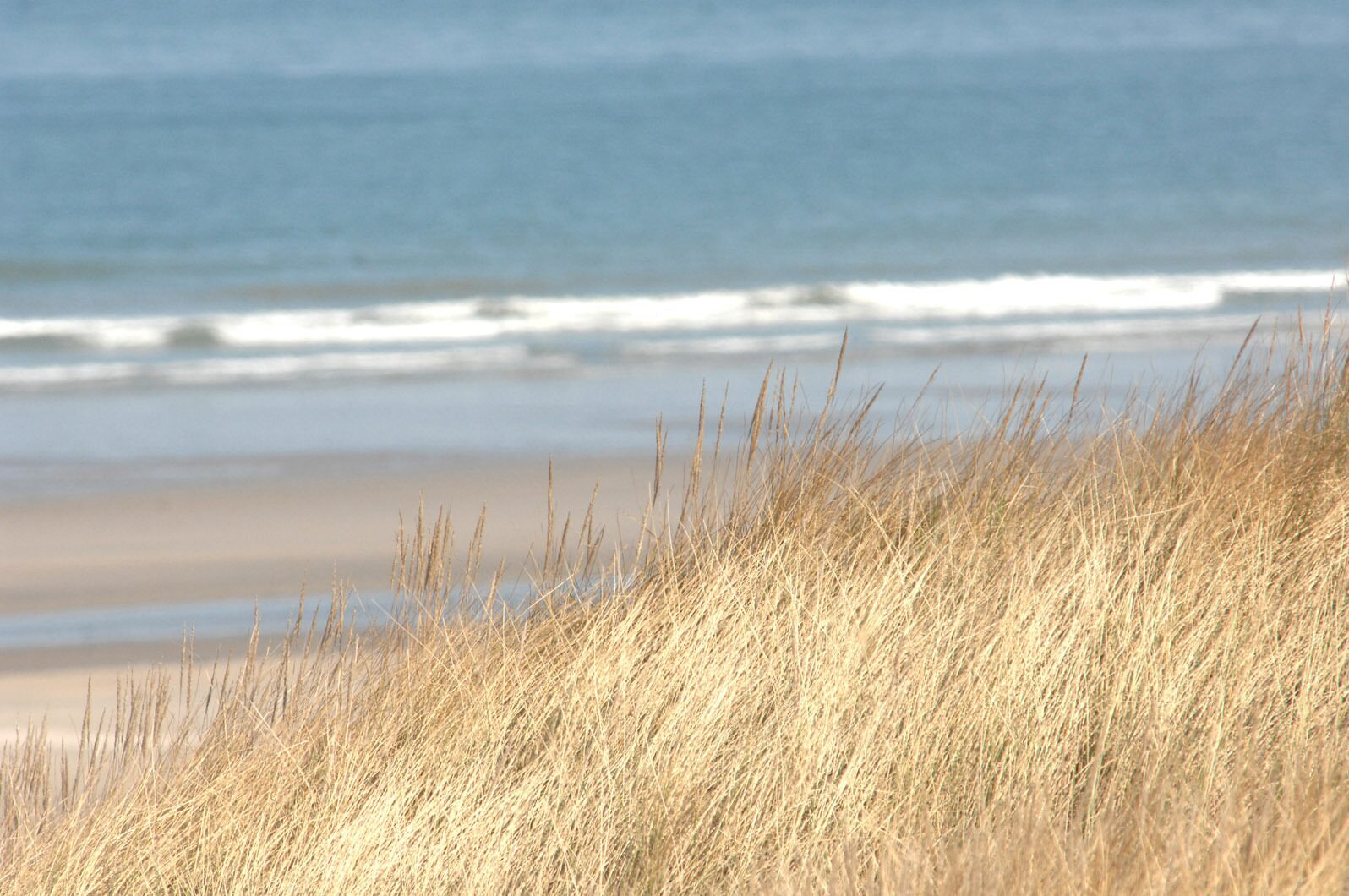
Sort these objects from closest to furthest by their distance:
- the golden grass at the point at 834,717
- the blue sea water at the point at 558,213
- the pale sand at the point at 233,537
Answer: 1. the golden grass at the point at 834,717
2. the pale sand at the point at 233,537
3. the blue sea water at the point at 558,213

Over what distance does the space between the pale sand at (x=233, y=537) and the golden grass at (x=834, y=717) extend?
60.1 inches

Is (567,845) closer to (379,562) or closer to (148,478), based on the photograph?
(379,562)

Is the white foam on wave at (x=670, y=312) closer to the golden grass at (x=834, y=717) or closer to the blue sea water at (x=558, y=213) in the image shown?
the blue sea water at (x=558, y=213)

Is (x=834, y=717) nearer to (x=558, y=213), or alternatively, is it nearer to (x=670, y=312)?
(x=670, y=312)

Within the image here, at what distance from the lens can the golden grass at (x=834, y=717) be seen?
2.33 meters

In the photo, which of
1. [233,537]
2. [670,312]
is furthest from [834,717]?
[670,312]

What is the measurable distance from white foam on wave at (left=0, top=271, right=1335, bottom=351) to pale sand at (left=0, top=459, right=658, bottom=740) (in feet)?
13.4

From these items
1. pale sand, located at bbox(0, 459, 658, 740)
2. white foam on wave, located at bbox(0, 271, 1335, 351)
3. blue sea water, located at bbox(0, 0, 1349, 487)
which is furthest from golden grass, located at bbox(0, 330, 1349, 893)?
white foam on wave, located at bbox(0, 271, 1335, 351)

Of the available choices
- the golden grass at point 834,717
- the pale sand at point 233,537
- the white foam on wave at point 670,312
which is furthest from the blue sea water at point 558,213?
the golden grass at point 834,717

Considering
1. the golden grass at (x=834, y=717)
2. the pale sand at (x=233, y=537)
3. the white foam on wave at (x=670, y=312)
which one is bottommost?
the pale sand at (x=233, y=537)

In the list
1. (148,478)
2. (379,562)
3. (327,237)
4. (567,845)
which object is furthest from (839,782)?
(327,237)

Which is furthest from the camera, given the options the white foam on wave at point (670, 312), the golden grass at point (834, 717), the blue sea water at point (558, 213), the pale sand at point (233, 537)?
the white foam on wave at point (670, 312)

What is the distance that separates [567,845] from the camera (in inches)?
98.9

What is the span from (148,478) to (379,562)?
2.00 metres
